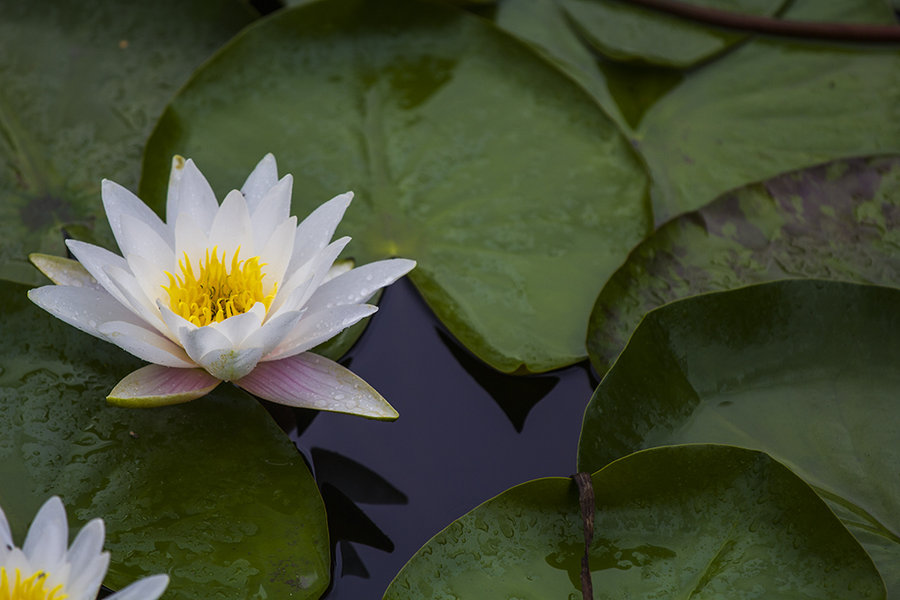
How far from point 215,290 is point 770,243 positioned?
1.45m

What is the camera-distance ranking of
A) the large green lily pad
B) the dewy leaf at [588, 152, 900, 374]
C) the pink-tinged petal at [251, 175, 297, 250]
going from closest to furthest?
the pink-tinged petal at [251, 175, 297, 250] < the dewy leaf at [588, 152, 900, 374] < the large green lily pad

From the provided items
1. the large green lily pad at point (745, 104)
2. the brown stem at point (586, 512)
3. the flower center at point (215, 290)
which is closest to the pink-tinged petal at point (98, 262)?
the flower center at point (215, 290)

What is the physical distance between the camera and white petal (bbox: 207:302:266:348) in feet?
4.69

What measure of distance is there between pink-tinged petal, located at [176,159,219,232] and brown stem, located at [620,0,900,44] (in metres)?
1.70

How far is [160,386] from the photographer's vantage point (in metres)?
1.53

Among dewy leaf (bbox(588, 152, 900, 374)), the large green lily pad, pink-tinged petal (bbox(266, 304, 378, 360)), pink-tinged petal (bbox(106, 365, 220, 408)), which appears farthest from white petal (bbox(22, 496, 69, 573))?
the large green lily pad

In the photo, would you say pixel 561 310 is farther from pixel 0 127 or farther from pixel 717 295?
pixel 0 127

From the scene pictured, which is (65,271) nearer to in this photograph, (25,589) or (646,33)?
(25,589)

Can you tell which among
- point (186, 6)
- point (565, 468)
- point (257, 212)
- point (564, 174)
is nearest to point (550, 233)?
point (564, 174)

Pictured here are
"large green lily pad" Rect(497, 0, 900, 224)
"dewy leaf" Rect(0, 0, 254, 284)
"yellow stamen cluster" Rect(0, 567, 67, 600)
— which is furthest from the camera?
"large green lily pad" Rect(497, 0, 900, 224)

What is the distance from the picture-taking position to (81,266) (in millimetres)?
1653

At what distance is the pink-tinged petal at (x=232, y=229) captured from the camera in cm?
161

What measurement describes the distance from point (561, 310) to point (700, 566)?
72 cm

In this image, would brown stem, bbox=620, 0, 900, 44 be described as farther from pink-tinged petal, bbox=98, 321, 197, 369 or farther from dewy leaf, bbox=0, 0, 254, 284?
pink-tinged petal, bbox=98, 321, 197, 369
